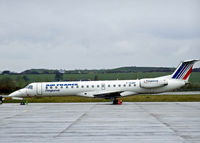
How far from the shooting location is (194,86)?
75.7 m

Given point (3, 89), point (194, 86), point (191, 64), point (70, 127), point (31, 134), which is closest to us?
point (31, 134)

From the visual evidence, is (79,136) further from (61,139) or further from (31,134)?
(31,134)

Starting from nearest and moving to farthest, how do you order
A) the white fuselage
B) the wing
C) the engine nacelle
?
1. the wing
2. the engine nacelle
3. the white fuselage

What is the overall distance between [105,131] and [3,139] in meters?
3.93

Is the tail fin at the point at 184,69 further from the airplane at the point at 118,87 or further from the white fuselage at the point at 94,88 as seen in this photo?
the white fuselage at the point at 94,88

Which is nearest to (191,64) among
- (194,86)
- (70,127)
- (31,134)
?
(70,127)

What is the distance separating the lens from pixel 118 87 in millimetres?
35125

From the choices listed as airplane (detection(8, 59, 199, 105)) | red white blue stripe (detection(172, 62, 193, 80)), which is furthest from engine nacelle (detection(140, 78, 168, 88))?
red white blue stripe (detection(172, 62, 193, 80))

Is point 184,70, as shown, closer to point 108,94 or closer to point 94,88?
point 108,94

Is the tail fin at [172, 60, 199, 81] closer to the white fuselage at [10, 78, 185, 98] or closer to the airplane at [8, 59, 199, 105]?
the airplane at [8, 59, 199, 105]

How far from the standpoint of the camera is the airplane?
34.4 m

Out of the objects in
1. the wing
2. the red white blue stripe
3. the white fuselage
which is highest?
the red white blue stripe

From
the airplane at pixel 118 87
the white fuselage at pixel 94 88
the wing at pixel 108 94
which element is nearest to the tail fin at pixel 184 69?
the airplane at pixel 118 87

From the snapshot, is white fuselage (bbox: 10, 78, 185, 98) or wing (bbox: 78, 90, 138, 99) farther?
white fuselage (bbox: 10, 78, 185, 98)
